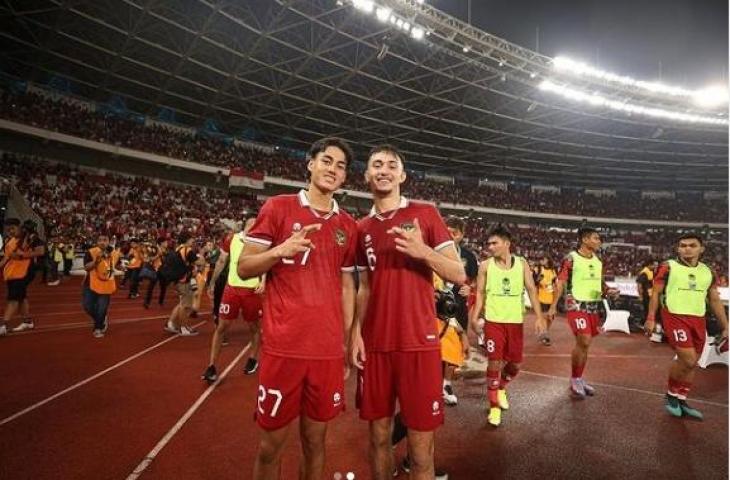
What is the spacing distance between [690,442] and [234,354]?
6.37 meters

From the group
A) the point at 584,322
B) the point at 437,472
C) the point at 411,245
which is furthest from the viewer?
the point at 584,322

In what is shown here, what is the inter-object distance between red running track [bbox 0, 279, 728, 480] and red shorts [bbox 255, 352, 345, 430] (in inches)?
53.3

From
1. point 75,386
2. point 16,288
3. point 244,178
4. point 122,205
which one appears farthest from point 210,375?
point 244,178

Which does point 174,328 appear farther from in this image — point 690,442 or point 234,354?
point 690,442

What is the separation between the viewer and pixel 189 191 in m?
28.2

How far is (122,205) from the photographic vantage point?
75.6ft

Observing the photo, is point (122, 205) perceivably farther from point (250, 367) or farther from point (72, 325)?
point (250, 367)

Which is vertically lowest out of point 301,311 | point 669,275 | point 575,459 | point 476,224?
point 575,459

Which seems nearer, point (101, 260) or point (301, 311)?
point (301, 311)

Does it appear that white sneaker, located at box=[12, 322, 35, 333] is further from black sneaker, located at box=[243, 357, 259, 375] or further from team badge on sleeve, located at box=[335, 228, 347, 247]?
team badge on sleeve, located at box=[335, 228, 347, 247]

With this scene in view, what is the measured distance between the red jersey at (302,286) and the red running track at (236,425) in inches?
65.1

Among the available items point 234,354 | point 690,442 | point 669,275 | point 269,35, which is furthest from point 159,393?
point 269,35

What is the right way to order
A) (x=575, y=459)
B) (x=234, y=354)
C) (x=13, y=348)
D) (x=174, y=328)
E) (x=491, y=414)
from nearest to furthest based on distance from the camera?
(x=575, y=459) → (x=491, y=414) → (x=13, y=348) → (x=234, y=354) → (x=174, y=328)

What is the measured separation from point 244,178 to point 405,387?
1112 inches
